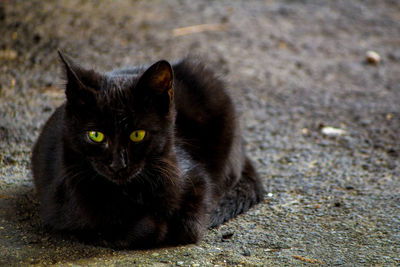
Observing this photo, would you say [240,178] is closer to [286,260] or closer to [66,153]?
[286,260]

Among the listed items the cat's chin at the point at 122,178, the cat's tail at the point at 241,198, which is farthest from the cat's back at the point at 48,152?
the cat's tail at the point at 241,198

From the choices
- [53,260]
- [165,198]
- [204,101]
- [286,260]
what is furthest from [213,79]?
[53,260]

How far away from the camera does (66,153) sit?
9.13ft

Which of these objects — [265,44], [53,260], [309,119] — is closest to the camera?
[53,260]

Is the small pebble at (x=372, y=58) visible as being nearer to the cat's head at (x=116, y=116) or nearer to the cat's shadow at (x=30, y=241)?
the cat's head at (x=116, y=116)

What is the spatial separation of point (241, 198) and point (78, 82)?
1.39m

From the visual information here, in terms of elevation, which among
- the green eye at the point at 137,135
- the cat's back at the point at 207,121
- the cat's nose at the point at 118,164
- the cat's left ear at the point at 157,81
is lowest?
the cat's back at the point at 207,121

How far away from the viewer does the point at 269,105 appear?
5.10 metres

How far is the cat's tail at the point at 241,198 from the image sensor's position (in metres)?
3.16

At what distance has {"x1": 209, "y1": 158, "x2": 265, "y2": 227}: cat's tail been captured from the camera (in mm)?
3160

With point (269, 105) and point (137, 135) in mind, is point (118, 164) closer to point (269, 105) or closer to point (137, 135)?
point (137, 135)

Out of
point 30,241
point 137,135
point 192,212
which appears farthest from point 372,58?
point 30,241

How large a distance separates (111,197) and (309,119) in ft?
8.75

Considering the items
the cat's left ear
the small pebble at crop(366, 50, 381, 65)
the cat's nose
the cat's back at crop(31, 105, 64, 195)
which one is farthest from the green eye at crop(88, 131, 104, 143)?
the small pebble at crop(366, 50, 381, 65)
